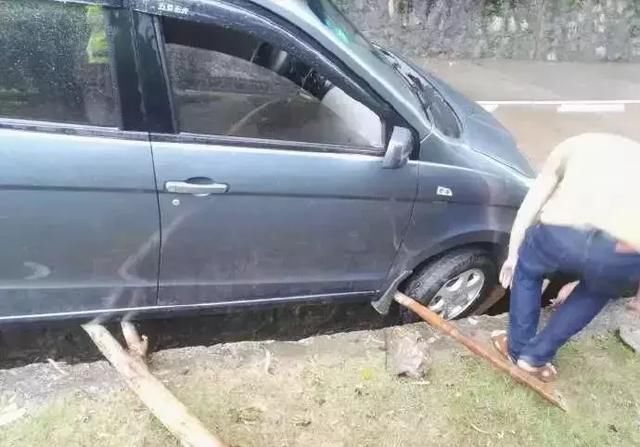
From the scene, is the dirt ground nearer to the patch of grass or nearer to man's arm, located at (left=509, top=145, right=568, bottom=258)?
the patch of grass

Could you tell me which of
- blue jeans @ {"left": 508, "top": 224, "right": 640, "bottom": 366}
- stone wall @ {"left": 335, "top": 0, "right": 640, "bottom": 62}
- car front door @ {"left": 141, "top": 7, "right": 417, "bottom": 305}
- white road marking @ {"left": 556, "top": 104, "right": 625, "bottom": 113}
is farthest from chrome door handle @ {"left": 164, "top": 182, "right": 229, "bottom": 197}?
stone wall @ {"left": 335, "top": 0, "right": 640, "bottom": 62}

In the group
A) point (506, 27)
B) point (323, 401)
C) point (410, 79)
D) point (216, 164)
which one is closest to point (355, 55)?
point (410, 79)

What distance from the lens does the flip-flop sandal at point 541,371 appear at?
2.95 metres

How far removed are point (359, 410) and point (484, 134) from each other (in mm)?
1639

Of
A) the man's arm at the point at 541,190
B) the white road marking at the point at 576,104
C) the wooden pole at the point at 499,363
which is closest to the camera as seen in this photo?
the man's arm at the point at 541,190

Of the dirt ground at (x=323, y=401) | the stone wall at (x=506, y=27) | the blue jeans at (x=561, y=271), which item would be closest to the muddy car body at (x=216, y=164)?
the dirt ground at (x=323, y=401)

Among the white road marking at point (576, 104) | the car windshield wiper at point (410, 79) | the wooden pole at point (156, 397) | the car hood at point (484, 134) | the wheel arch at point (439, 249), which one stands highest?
the car windshield wiper at point (410, 79)

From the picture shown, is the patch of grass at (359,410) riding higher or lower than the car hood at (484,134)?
lower

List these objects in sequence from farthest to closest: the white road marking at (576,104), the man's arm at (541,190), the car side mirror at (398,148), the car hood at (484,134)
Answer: the white road marking at (576,104)
the car hood at (484,134)
the car side mirror at (398,148)
the man's arm at (541,190)

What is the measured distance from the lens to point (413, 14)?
8.18 m

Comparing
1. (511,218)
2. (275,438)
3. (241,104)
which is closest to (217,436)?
(275,438)

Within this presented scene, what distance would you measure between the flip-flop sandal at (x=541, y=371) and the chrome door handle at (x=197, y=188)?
5.36ft

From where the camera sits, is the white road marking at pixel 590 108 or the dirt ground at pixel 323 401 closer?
the dirt ground at pixel 323 401

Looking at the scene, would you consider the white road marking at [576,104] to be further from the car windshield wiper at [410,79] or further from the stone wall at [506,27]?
the car windshield wiper at [410,79]
